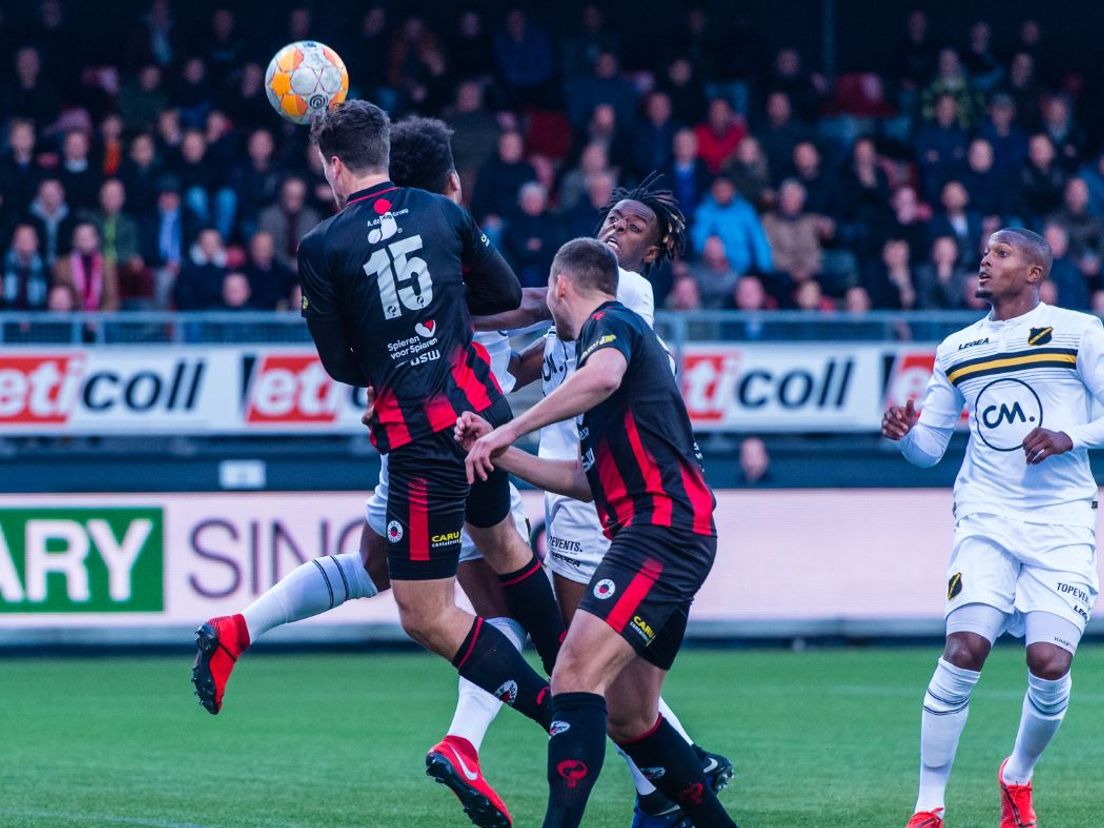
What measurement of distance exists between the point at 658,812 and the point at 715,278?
1019 centimetres

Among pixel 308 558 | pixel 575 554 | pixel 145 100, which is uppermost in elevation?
pixel 145 100

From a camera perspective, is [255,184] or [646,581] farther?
[255,184]

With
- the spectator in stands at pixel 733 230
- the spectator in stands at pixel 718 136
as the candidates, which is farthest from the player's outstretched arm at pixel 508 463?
the spectator in stands at pixel 718 136

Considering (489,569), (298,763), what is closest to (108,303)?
(298,763)

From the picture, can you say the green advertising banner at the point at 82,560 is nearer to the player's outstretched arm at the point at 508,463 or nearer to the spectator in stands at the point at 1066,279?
the spectator in stands at the point at 1066,279

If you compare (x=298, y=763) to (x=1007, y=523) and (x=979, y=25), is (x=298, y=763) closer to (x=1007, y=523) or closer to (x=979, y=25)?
(x=1007, y=523)

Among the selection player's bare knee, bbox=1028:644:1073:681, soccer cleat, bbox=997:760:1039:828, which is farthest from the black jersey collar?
soccer cleat, bbox=997:760:1039:828

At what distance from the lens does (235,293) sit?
50.0 ft

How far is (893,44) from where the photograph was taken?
2216 cm

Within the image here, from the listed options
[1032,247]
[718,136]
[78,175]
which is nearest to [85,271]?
[78,175]

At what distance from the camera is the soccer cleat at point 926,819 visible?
6688 millimetres

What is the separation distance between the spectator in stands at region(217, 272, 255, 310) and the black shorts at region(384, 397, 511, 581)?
9.04 m

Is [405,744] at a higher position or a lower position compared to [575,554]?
lower

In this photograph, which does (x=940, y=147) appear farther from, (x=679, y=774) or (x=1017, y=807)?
(x=679, y=774)
